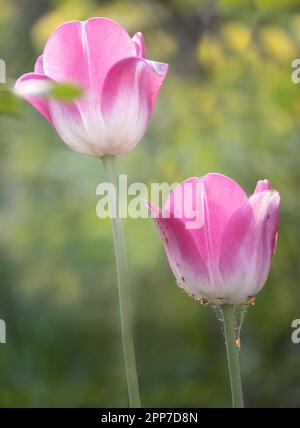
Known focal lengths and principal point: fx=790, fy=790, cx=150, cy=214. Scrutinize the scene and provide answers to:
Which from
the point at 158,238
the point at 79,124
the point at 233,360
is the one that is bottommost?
the point at 233,360

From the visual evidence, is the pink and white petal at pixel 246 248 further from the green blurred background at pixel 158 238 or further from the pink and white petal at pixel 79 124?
the green blurred background at pixel 158 238

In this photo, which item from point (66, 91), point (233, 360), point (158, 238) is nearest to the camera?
point (66, 91)

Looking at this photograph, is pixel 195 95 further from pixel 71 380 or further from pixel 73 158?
pixel 71 380

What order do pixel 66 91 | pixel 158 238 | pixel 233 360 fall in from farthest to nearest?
pixel 158 238, pixel 233 360, pixel 66 91

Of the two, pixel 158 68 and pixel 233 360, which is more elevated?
pixel 158 68

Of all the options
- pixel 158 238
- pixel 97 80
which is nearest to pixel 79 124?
pixel 97 80

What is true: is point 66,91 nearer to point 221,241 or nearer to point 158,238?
point 221,241

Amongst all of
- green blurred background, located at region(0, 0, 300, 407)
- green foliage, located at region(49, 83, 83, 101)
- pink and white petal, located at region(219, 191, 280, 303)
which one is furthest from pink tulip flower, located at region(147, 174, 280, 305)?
green blurred background, located at region(0, 0, 300, 407)

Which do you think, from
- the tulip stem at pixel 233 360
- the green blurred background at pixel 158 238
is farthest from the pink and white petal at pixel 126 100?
the green blurred background at pixel 158 238
